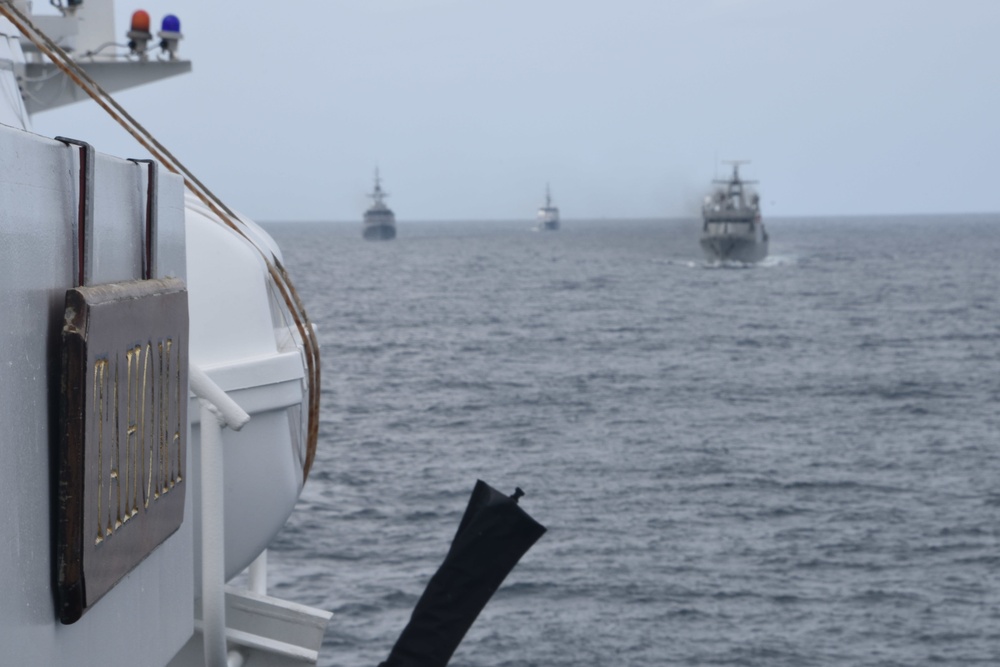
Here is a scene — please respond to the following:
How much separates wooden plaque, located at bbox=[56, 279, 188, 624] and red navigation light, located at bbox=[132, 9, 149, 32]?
5351 mm

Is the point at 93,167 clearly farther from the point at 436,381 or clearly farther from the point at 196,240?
the point at 436,381

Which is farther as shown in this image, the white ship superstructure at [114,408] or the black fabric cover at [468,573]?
the black fabric cover at [468,573]

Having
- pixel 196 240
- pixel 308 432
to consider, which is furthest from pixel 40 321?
pixel 308 432

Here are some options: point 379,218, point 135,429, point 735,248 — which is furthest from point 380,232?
point 135,429

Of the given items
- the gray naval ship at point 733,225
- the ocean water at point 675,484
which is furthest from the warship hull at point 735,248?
the ocean water at point 675,484

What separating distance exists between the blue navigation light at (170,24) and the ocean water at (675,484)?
1019cm

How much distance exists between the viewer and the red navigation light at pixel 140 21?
765 centimetres

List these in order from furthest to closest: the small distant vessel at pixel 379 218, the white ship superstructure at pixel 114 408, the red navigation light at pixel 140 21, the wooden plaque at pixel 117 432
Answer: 1. the small distant vessel at pixel 379 218
2. the red navigation light at pixel 140 21
3. the wooden plaque at pixel 117 432
4. the white ship superstructure at pixel 114 408

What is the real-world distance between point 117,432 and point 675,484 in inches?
947

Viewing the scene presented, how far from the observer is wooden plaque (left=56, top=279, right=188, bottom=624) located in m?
2.00

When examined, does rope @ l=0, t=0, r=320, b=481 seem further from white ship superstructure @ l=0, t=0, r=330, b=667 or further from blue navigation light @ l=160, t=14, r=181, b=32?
blue navigation light @ l=160, t=14, r=181, b=32

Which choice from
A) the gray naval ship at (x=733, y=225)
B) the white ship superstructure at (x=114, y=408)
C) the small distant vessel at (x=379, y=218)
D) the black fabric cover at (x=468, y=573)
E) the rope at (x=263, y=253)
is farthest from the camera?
the small distant vessel at (x=379, y=218)

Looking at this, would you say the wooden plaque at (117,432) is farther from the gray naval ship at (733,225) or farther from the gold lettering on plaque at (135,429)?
the gray naval ship at (733,225)

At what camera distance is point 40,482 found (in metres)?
1.94
